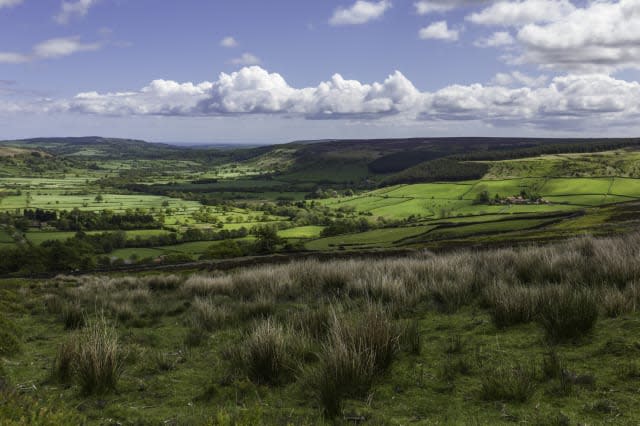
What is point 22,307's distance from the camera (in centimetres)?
1599

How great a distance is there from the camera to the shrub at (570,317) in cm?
685

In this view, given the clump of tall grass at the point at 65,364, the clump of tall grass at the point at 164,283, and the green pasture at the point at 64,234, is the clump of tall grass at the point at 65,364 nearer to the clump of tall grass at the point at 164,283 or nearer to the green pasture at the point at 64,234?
the clump of tall grass at the point at 164,283

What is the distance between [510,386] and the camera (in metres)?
5.33

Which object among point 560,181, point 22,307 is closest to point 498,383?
point 22,307

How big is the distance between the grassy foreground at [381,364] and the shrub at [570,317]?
0.02 m

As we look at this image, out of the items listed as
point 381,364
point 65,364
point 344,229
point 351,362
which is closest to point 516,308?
point 381,364

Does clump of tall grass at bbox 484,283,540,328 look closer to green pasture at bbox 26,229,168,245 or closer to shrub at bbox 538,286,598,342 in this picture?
shrub at bbox 538,286,598,342

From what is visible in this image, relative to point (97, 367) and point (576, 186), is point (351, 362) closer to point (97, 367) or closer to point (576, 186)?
point (97, 367)

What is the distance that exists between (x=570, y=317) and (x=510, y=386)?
2.38 metres

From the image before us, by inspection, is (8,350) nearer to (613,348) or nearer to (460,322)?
(460,322)

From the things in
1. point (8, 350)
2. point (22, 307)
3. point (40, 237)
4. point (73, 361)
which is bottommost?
point (40, 237)

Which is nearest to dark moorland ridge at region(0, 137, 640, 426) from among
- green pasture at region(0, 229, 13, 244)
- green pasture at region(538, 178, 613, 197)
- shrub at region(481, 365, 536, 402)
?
shrub at region(481, 365, 536, 402)

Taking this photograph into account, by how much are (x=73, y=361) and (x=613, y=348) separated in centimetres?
861

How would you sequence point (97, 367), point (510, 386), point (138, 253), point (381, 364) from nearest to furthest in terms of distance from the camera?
point (510, 386), point (381, 364), point (97, 367), point (138, 253)
